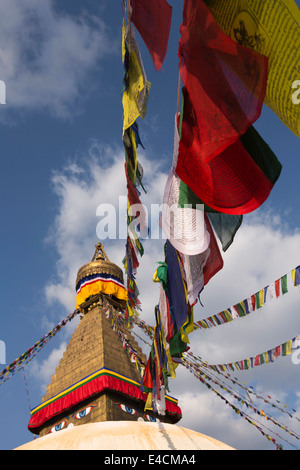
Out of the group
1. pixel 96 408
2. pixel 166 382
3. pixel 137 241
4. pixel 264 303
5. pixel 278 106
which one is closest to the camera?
pixel 278 106

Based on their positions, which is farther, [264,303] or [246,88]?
[264,303]

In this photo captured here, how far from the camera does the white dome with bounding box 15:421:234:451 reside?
15.6ft

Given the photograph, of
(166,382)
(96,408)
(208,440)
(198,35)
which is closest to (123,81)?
(198,35)

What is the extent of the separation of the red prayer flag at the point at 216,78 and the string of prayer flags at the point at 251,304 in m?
3.98

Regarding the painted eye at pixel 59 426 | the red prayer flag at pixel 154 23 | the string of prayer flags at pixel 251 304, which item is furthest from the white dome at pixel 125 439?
the painted eye at pixel 59 426

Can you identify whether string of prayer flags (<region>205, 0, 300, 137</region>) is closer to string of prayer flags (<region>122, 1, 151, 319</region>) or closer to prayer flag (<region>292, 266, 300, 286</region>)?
string of prayer flags (<region>122, 1, 151, 319</region>)

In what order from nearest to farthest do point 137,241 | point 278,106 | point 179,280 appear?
point 278,106 < point 179,280 < point 137,241

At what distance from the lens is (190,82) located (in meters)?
2.52

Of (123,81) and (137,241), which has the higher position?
(123,81)

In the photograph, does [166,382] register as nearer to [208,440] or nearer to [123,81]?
[208,440]

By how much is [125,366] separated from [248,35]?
36.5 ft

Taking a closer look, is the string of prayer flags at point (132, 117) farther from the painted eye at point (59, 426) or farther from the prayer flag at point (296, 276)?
the painted eye at point (59, 426)

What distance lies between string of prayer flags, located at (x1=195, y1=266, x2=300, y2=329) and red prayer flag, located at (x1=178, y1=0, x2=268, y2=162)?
398 centimetres
